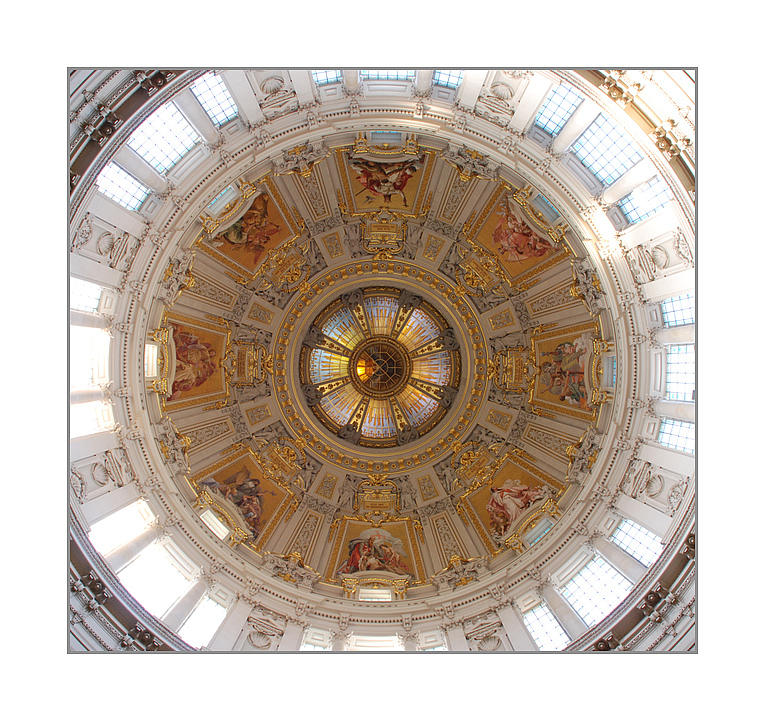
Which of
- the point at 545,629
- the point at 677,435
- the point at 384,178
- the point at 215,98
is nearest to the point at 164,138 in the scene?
the point at 215,98

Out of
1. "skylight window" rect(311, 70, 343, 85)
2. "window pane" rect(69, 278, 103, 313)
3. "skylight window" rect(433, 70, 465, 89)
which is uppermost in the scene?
"skylight window" rect(433, 70, 465, 89)

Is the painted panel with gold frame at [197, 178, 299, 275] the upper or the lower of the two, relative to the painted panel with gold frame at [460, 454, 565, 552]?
upper

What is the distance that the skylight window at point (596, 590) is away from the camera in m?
12.7

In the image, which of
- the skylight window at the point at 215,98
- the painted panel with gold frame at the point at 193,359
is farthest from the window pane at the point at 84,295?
the skylight window at the point at 215,98

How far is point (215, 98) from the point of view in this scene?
1266cm

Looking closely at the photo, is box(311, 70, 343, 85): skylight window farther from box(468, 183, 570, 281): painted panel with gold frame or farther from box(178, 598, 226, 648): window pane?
box(178, 598, 226, 648): window pane

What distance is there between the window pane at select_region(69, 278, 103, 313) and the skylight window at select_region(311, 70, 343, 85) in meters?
7.44

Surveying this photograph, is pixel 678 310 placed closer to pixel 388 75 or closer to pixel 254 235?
pixel 388 75

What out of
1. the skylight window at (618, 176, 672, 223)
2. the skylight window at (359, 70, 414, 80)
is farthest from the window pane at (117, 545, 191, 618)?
the skylight window at (618, 176, 672, 223)

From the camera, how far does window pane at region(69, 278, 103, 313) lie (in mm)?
12031

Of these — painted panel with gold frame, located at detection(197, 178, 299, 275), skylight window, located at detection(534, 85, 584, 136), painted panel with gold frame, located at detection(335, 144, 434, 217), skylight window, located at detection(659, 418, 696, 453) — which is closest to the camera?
skylight window, located at detection(534, 85, 584, 136)

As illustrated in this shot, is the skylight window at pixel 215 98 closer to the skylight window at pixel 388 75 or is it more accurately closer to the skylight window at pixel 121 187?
the skylight window at pixel 121 187

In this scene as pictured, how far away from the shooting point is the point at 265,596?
1598 cm

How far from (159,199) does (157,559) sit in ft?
32.8
